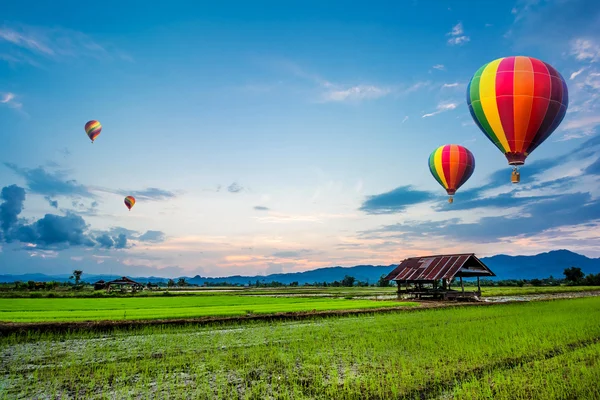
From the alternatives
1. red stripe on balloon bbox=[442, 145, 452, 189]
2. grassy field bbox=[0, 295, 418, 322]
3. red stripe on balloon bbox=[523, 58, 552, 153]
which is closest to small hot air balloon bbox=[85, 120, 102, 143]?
grassy field bbox=[0, 295, 418, 322]

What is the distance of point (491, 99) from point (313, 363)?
11551mm

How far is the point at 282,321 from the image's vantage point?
593 inches

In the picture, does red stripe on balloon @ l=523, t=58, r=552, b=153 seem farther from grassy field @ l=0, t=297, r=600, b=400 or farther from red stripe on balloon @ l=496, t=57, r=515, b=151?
grassy field @ l=0, t=297, r=600, b=400

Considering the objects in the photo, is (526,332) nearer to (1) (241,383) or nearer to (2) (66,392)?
(1) (241,383)

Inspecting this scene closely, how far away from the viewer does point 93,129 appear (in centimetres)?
2873

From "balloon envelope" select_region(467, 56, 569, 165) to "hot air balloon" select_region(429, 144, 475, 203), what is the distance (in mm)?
5448

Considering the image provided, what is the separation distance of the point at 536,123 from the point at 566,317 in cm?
695

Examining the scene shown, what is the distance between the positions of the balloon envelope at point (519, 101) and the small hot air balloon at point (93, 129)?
25899 millimetres

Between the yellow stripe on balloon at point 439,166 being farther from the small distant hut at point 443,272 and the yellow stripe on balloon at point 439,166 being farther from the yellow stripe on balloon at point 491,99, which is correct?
the yellow stripe on balloon at point 491,99

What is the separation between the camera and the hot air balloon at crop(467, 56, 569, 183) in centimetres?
1357

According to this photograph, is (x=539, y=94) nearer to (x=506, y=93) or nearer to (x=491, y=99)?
(x=506, y=93)

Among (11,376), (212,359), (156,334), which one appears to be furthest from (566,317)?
(11,376)

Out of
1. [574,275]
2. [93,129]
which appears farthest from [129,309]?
[574,275]

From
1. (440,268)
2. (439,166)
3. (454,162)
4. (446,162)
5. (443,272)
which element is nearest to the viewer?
(454,162)
